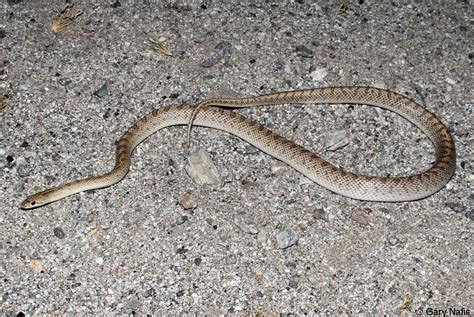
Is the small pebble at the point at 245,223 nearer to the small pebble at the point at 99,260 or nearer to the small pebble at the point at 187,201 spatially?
the small pebble at the point at 187,201

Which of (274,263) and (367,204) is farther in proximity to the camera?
(367,204)

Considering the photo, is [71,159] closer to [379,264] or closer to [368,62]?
[379,264]

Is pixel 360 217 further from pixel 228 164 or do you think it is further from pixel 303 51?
pixel 303 51

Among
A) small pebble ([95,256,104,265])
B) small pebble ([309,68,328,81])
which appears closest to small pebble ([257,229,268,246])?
small pebble ([95,256,104,265])

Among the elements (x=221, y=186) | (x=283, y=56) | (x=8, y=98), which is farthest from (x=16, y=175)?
(x=283, y=56)

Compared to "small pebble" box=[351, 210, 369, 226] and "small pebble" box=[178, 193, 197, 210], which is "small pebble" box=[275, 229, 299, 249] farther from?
"small pebble" box=[178, 193, 197, 210]

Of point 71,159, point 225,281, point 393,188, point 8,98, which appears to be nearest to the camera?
point 225,281

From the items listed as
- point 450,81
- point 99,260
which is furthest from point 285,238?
point 450,81
